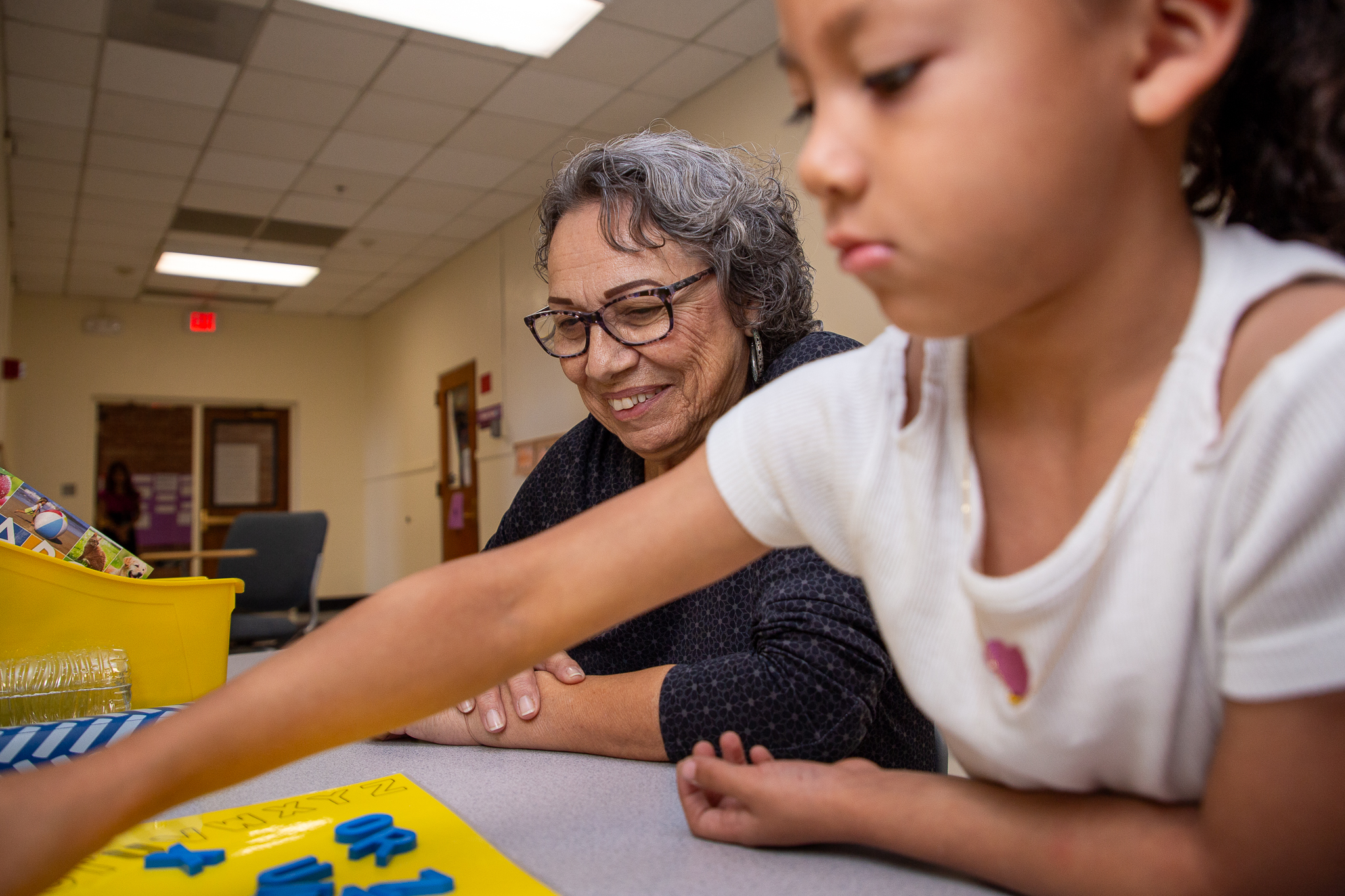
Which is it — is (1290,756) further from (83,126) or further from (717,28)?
(83,126)

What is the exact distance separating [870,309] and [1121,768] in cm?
345

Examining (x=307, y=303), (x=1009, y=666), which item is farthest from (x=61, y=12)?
(x=307, y=303)

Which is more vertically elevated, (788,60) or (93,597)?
(788,60)

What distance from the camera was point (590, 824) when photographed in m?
0.70

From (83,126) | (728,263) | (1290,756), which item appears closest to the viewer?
(1290,756)

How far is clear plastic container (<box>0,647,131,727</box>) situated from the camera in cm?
91

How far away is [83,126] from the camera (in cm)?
→ 475

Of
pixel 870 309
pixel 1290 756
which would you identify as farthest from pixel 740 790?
pixel 870 309

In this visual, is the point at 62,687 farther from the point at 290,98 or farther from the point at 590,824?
the point at 290,98

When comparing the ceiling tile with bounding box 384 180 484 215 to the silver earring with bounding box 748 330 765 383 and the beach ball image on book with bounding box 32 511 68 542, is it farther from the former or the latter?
the beach ball image on book with bounding box 32 511 68 542

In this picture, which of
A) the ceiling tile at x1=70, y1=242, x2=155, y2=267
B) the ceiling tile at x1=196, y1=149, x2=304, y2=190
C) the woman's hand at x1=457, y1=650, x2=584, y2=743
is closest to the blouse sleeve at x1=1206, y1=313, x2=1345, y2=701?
the woman's hand at x1=457, y1=650, x2=584, y2=743

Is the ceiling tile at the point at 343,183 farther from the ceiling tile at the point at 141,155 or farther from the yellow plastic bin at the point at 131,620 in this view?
the yellow plastic bin at the point at 131,620

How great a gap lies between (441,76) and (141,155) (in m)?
2.00

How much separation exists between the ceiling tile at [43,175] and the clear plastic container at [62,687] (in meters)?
5.36
